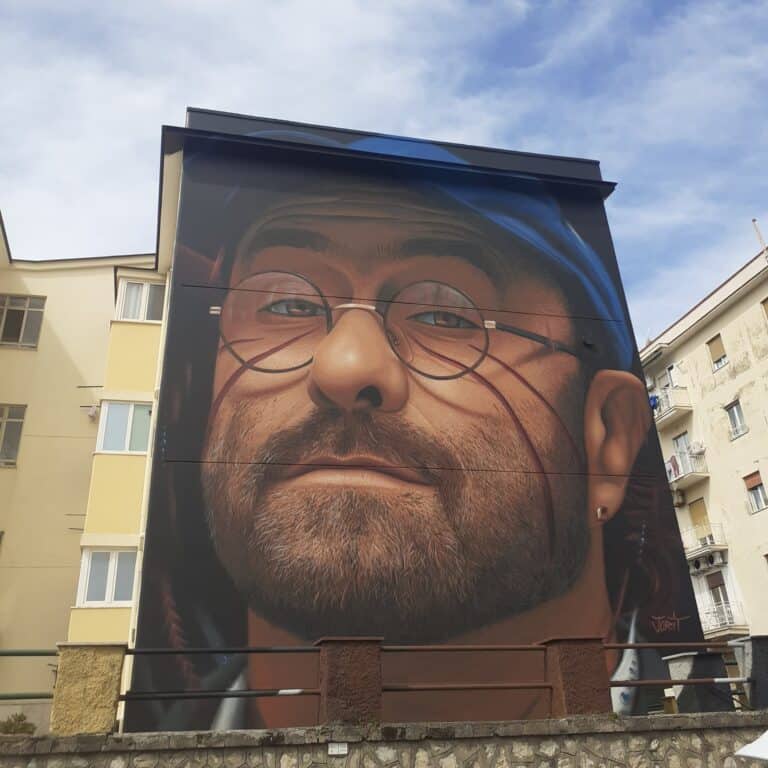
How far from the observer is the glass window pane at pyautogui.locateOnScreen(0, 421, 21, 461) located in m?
18.4

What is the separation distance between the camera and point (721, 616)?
85.8 feet

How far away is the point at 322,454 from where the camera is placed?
1270cm

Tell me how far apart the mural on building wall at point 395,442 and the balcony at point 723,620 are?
14.9 meters

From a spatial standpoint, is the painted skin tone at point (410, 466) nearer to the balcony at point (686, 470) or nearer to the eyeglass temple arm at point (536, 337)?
the eyeglass temple arm at point (536, 337)

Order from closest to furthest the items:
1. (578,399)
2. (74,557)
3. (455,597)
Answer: (455,597) < (578,399) < (74,557)

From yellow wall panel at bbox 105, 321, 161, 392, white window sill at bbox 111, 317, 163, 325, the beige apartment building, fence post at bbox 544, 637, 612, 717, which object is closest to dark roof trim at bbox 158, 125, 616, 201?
white window sill at bbox 111, 317, 163, 325

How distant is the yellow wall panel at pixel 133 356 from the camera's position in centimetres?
1598

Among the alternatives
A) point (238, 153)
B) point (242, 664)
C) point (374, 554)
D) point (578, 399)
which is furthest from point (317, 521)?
point (238, 153)

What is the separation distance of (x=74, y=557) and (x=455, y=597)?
9.81 m

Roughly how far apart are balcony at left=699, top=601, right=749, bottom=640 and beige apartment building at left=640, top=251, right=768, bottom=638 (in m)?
0.03

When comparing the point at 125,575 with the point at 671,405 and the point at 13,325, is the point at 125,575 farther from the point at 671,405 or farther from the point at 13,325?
Answer: the point at 671,405

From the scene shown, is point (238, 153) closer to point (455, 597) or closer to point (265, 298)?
point (265, 298)

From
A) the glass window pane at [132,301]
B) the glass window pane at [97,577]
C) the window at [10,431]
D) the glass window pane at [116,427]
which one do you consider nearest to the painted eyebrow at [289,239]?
the glass window pane at [132,301]

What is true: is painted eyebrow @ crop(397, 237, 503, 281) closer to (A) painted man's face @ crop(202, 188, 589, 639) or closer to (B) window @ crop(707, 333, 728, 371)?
(A) painted man's face @ crop(202, 188, 589, 639)
